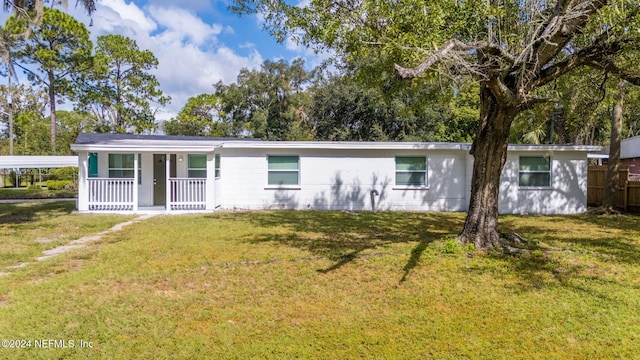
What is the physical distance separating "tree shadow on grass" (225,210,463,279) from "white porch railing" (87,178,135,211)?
4.18 m

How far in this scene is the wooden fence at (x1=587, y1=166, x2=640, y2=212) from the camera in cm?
1316

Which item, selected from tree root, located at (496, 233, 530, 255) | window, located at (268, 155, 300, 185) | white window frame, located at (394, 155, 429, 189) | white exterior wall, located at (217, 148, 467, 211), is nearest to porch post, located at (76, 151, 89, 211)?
white exterior wall, located at (217, 148, 467, 211)

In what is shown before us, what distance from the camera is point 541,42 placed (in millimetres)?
5797

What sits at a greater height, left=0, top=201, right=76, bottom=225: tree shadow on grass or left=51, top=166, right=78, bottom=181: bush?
left=51, top=166, right=78, bottom=181: bush

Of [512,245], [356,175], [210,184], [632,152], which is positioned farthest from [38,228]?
[632,152]

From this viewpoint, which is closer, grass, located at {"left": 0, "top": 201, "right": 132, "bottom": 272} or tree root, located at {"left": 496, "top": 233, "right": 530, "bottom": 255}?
tree root, located at {"left": 496, "top": 233, "right": 530, "bottom": 255}

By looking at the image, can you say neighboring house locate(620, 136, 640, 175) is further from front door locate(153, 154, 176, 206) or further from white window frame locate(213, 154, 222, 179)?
front door locate(153, 154, 176, 206)

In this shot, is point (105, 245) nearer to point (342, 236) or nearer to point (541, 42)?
point (342, 236)

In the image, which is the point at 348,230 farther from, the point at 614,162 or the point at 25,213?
the point at 25,213

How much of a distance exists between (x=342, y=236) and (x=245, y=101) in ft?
89.1

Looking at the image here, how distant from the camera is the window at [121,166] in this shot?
1296 cm

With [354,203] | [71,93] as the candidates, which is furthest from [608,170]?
[71,93]

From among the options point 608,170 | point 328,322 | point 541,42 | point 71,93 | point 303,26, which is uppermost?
point 71,93

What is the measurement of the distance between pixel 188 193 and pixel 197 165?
124 cm
